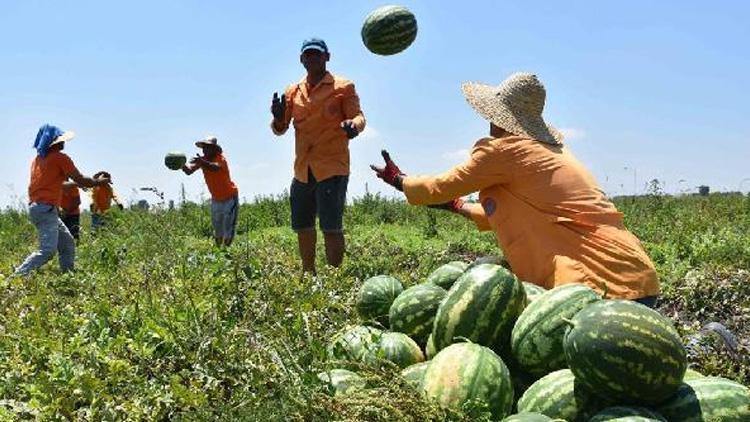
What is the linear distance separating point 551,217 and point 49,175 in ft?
22.0

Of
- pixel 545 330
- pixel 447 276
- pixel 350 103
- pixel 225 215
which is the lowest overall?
pixel 545 330

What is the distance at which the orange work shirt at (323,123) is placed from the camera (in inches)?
259

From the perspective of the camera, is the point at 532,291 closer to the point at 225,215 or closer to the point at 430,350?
the point at 430,350

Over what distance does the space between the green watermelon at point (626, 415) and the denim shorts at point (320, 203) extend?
422cm

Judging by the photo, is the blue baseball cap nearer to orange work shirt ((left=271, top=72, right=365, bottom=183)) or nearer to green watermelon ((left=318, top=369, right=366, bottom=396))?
orange work shirt ((left=271, top=72, right=365, bottom=183))

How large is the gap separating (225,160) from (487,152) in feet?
22.9

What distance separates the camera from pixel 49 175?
8641 millimetres

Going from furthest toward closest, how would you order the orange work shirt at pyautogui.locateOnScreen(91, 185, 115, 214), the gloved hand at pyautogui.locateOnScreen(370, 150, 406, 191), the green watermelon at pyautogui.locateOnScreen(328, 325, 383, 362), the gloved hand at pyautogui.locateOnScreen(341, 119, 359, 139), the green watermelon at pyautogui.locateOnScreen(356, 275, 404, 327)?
1. the orange work shirt at pyautogui.locateOnScreen(91, 185, 115, 214)
2. the gloved hand at pyautogui.locateOnScreen(341, 119, 359, 139)
3. the gloved hand at pyautogui.locateOnScreen(370, 150, 406, 191)
4. the green watermelon at pyautogui.locateOnScreen(356, 275, 404, 327)
5. the green watermelon at pyautogui.locateOnScreen(328, 325, 383, 362)

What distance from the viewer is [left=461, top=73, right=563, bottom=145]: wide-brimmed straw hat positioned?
13.8 ft

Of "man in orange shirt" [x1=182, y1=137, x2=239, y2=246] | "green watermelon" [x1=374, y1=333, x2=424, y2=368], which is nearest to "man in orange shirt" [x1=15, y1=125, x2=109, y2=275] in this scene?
"man in orange shirt" [x1=182, y1=137, x2=239, y2=246]

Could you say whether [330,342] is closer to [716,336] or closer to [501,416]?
[501,416]

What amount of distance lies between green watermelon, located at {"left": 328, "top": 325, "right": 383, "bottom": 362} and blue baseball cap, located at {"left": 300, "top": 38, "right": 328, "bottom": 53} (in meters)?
3.95

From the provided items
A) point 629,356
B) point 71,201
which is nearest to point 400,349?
point 629,356

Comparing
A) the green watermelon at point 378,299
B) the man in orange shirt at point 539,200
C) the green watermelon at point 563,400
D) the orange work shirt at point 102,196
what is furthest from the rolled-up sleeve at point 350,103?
the orange work shirt at point 102,196
